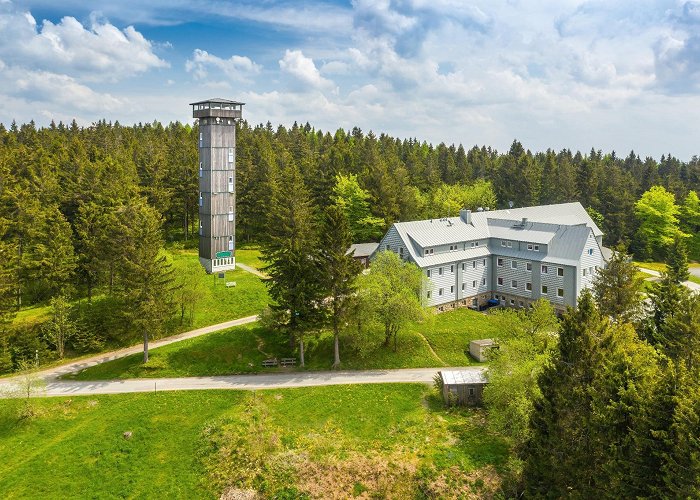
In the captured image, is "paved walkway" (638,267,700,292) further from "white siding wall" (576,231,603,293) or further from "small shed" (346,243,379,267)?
"small shed" (346,243,379,267)

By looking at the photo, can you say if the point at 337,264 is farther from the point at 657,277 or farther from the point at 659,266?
the point at 659,266

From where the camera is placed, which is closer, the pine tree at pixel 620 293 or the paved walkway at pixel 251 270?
the pine tree at pixel 620 293

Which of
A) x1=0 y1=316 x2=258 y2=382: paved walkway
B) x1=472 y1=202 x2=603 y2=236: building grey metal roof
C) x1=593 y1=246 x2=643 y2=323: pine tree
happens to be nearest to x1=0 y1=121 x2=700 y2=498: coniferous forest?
x1=593 y1=246 x2=643 y2=323: pine tree

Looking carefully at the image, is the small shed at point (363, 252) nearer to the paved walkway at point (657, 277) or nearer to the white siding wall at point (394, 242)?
the white siding wall at point (394, 242)

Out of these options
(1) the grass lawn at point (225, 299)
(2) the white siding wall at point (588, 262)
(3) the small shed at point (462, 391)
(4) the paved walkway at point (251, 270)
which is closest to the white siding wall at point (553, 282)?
(2) the white siding wall at point (588, 262)

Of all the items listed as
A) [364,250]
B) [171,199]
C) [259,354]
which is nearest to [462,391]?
[259,354]

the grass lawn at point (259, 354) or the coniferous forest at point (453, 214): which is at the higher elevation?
the coniferous forest at point (453, 214)

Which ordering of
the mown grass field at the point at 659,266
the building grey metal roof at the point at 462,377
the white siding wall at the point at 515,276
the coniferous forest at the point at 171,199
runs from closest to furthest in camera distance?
the building grey metal roof at the point at 462,377 → the coniferous forest at the point at 171,199 → the white siding wall at the point at 515,276 → the mown grass field at the point at 659,266
